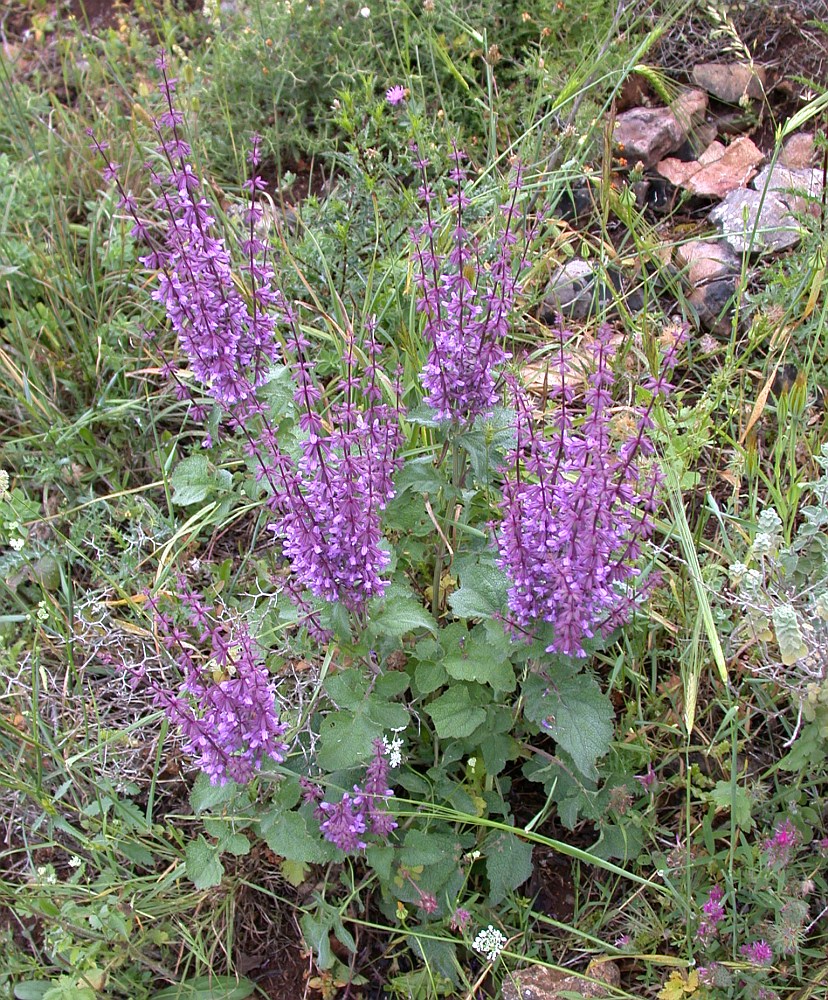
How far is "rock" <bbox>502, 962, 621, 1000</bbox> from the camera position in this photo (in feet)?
7.22

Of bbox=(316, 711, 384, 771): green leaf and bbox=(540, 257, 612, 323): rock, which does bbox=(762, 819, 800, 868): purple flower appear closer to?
bbox=(316, 711, 384, 771): green leaf

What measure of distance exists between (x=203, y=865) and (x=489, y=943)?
71 centimetres

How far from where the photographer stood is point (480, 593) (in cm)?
212

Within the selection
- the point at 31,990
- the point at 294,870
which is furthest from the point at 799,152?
the point at 31,990

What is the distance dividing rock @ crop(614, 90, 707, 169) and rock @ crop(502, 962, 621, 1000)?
9.53ft

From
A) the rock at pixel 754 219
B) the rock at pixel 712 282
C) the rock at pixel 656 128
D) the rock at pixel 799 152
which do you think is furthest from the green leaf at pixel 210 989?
the rock at pixel 799 152

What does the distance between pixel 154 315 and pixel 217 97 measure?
1170 mm

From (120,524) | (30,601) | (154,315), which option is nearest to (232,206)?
(154,315)

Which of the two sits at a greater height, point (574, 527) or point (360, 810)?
point (574, 527)

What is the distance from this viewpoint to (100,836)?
8.25 ft

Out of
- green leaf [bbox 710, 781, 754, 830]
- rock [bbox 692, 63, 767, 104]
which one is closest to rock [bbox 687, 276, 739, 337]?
rock [bbox 692, 63, 767, 104]

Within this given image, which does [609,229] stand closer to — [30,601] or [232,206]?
[232,206]

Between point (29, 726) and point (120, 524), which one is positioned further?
point (120, 524)

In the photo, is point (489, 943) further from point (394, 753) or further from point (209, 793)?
point (209, 793)
